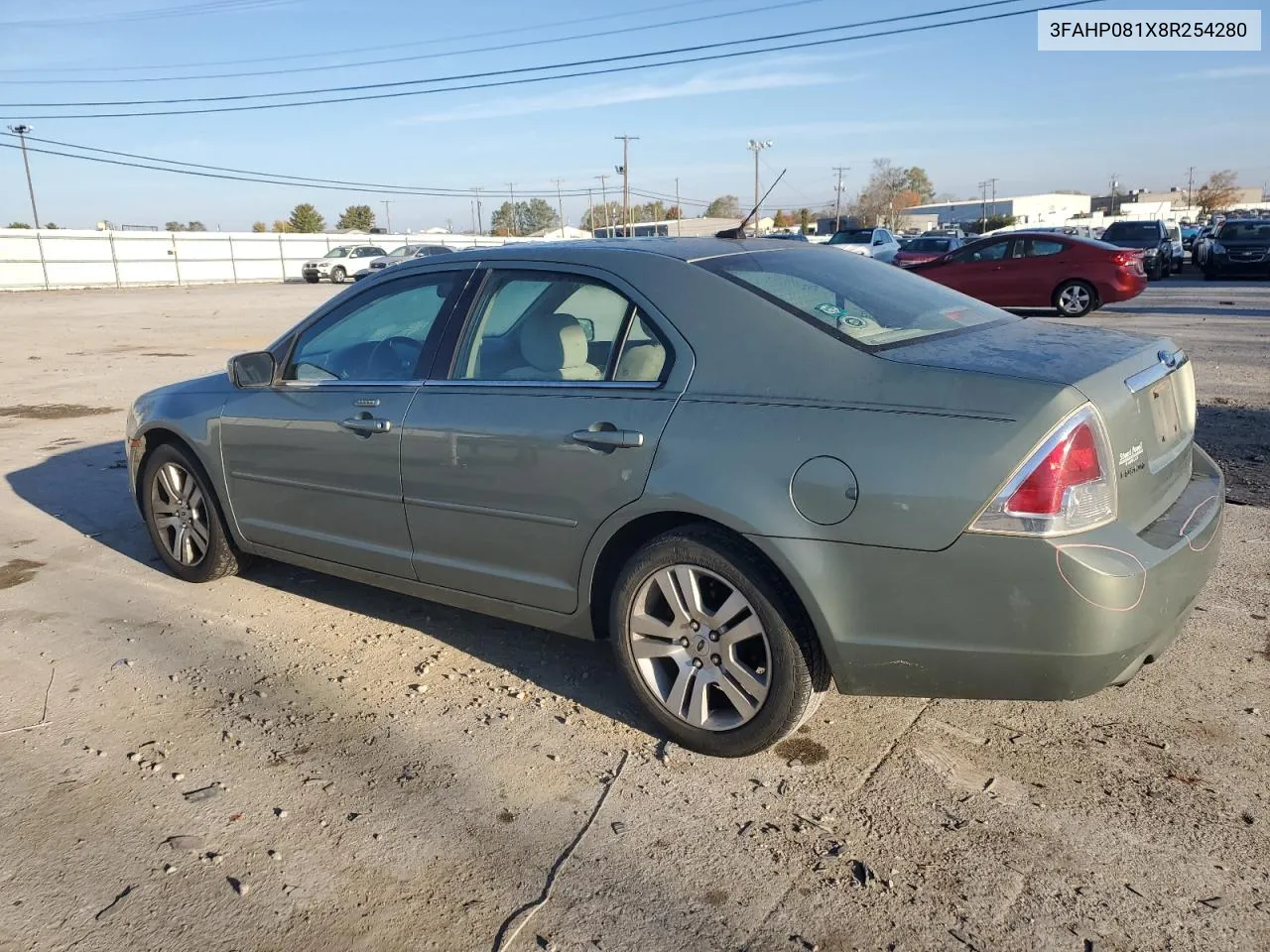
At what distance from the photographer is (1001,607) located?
274cm

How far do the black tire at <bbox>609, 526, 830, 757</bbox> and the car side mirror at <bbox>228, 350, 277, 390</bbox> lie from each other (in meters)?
2.27

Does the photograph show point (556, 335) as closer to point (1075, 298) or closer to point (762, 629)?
point (762, 629)

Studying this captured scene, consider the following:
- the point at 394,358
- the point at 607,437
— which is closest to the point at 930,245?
the point at 394,358

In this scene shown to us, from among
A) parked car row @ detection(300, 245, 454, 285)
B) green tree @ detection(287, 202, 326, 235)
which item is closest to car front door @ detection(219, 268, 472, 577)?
parked car row @ detection(300, 245, 454, 285)

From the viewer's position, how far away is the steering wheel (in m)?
4.10

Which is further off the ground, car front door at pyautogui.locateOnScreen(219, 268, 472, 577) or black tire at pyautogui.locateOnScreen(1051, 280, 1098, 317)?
car front door at pyautogui.locateOnScreen(219, 268, 472, 577)

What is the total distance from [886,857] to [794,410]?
1.29 meters

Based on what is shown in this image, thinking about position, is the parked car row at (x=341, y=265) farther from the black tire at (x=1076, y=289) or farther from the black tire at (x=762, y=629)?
the black tire at (x=762, y=629)

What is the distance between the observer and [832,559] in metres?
2.91

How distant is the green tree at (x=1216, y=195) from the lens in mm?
108156

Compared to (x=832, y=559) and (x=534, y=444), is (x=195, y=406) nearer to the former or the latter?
(x=534, y=444)

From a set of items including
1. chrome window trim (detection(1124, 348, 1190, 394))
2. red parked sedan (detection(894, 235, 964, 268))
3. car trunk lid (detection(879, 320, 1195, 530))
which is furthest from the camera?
red parked sedan (detection(894, 235, 964, 268))

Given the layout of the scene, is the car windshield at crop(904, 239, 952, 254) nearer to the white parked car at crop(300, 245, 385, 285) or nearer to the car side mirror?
the white parked car at crop(300, 245, 385, 285)

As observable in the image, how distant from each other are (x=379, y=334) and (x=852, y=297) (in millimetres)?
2078
